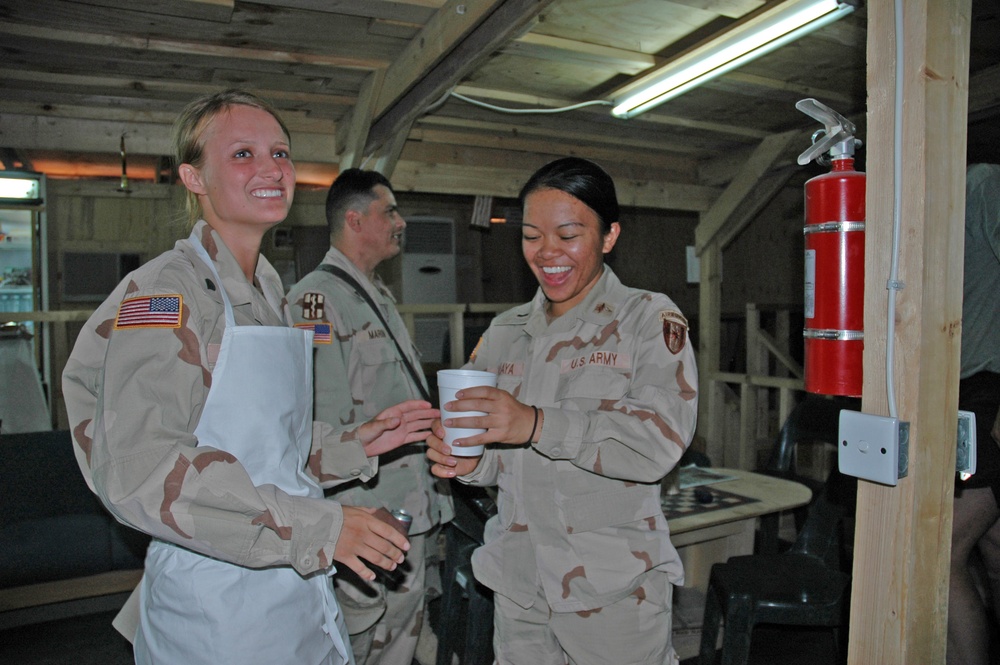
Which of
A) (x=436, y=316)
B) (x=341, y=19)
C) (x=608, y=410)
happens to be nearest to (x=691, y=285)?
(x=436, y=316)

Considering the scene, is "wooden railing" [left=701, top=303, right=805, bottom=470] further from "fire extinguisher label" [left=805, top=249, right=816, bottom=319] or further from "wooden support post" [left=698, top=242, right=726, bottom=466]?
"fire extinguisher label" [left=805, top=249, right=816, bottom=319]

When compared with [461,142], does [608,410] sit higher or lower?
lower

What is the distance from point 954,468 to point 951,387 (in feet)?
0.52

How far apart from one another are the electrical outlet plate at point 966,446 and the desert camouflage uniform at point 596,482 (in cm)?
53

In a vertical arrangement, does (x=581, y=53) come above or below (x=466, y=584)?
above

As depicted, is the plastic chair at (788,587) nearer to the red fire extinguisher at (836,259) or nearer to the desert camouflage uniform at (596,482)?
the desert camouflage uniform at (596,482)

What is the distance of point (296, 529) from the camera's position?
1.30 meters

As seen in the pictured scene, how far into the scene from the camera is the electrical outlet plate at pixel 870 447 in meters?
1.24

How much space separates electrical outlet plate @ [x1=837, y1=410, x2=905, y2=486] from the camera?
1.24m

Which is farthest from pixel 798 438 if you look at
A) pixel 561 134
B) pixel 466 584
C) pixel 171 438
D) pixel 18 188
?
pixel 18 188

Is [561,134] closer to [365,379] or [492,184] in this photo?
[492,184]

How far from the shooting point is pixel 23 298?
6.46 metres

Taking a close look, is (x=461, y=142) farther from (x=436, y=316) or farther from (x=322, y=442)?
(x=322, y=442)

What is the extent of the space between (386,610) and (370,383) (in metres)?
0.92
